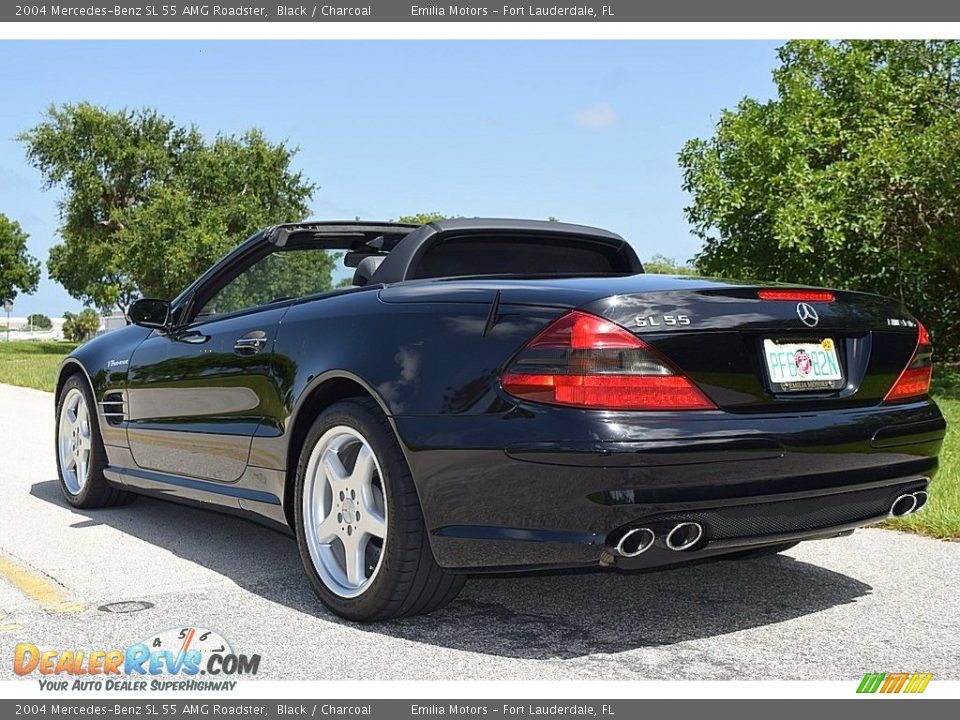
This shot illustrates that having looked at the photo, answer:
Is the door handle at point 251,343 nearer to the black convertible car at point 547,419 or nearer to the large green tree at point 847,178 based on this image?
the black convertible car at point 547,419

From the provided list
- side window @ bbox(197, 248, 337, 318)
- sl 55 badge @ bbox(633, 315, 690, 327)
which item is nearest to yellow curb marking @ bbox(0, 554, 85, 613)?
side window @ bbox(197, 248, 337, 318)

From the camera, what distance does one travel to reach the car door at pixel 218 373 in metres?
4.78

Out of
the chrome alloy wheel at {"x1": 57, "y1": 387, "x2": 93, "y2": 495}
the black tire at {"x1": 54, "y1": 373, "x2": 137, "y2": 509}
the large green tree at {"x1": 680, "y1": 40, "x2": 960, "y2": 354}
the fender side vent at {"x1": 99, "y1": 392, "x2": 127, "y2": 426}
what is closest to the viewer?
the fender side vent at {"x1": 99, "y1": 392, "x2": 127, "y2": 426}

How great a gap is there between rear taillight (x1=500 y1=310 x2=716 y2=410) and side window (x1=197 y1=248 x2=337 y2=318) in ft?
5.56

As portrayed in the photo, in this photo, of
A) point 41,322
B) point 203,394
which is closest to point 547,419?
point 203,394

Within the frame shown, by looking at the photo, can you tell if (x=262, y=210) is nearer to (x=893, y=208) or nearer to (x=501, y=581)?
(x=893, y=208)

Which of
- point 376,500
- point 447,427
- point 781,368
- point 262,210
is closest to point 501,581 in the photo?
point 376,500

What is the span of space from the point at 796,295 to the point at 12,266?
6793 cm

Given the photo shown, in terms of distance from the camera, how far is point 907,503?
4.03m

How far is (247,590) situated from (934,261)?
16686 millimetres

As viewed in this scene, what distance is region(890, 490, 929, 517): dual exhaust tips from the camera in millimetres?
3986

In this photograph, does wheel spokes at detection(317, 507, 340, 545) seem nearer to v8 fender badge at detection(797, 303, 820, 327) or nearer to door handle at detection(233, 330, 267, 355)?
door handle at detection(233, 330, 267, 355)

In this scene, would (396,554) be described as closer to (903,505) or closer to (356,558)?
(356,558)

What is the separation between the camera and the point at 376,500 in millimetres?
4125
